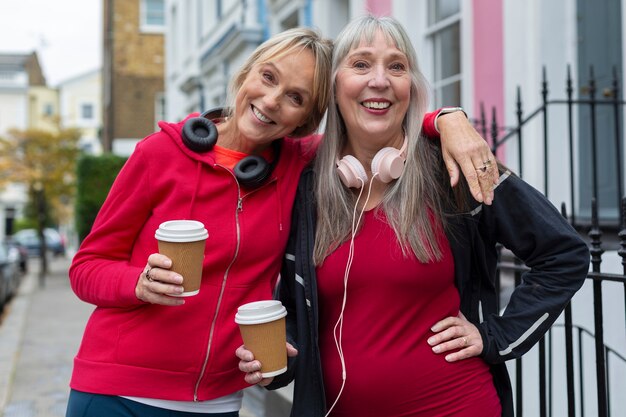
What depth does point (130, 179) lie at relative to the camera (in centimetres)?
215

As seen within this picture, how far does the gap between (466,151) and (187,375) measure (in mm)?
1114

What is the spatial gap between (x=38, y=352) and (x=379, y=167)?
26.8 feet

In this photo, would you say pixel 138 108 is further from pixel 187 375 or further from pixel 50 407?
pixel 187 375

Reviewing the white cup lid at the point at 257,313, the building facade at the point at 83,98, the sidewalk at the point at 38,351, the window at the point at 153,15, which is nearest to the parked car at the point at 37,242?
the window at the point at 153,15

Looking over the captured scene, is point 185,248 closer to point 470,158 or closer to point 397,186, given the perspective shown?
point 397,186

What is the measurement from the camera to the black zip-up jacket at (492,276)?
202 centimetres

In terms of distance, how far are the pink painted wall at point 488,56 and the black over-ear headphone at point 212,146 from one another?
402 centimetres

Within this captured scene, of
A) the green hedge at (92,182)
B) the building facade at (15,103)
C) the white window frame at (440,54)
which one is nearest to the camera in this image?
the white window frame at (440,54)

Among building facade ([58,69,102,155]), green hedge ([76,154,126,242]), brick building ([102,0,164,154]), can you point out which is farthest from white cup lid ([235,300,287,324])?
building facade ([58,69,102,155])

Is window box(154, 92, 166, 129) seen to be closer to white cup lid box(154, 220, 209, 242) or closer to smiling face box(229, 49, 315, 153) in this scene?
smiling face box(229, 49, 315, 153)

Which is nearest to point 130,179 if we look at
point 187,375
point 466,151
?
point 187,375

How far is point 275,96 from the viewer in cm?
225

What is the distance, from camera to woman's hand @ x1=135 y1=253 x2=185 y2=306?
191 cm

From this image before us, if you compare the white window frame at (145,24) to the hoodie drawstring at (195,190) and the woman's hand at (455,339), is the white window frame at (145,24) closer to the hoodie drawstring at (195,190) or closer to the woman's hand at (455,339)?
the hoodie drawstring at (195,190)
